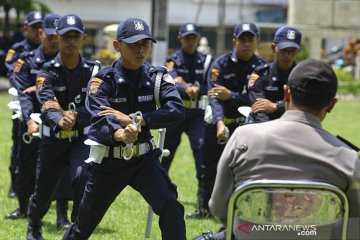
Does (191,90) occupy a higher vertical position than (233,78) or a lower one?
lower

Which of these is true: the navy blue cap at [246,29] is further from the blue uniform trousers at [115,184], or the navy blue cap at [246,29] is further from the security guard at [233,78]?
the blue uniform trousers at [115,184]

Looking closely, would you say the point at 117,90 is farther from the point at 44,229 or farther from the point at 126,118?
the point at 44,229

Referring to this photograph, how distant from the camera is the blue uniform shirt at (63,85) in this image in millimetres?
7633

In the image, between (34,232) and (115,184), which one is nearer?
(115,184)

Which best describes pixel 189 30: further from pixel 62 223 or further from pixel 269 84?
pixel 62 223

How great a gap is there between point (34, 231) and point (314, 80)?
14.5 ft

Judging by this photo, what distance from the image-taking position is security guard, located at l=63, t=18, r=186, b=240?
6129 millimetres

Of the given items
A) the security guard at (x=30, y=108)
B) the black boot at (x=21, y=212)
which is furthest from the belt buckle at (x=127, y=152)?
the black boot at (x=21, y=212)

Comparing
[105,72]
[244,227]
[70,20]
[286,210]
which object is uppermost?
[70,20]

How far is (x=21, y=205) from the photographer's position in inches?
368

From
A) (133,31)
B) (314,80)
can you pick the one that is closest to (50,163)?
(133,31)

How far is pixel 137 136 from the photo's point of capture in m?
6.14

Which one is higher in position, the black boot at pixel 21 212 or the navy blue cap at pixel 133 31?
the navy blue cap at pixel 133 31

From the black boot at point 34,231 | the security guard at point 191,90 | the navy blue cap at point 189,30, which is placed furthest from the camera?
the navy blue cap at point 189,30
